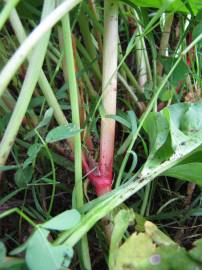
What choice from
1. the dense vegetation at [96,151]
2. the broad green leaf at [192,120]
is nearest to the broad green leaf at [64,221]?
the dense vegetation at [96,151]

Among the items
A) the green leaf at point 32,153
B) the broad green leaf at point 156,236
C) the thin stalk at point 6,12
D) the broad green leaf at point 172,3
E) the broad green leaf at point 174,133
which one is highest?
the thin stalk at point 6,12

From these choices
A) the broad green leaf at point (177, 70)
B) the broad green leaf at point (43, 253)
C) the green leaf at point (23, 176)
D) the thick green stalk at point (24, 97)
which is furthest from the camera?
the broad green leaf at point (177, 70)

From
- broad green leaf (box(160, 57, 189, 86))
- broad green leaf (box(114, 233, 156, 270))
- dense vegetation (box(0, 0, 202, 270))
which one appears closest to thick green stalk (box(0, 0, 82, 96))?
dense vegetation (box(0, 0, 202, 270))

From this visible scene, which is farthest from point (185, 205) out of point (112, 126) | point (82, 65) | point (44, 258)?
point (44, 258)

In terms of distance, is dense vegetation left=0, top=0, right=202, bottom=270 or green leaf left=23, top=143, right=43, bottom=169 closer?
dense vegetation left=0, top=0, right=202, bottom=270

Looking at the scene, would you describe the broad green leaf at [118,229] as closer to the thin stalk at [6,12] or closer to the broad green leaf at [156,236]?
the broad green leaf at [156,236]

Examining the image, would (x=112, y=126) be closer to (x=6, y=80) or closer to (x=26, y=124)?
(x=26, y=124)

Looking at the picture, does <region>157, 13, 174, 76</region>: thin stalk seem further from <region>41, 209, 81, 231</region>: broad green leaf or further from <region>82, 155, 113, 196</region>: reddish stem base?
<region>41, 209, 81, 231</region>: broad green leaf
